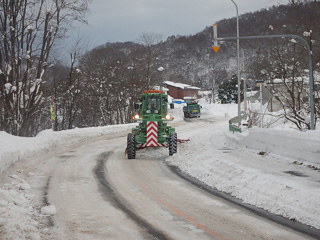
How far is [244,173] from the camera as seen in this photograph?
405 inches

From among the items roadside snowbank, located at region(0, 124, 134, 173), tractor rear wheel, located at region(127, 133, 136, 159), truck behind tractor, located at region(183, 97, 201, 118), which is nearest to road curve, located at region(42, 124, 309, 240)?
roadside snowbank, located at region(0, 124, 134, 173)

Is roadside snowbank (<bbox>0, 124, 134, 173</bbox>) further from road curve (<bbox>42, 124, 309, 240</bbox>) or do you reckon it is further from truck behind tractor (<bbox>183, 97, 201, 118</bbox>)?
truck behind tractor (<bbox>183, 97, 201, 118</bbox>)

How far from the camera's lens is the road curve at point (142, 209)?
5594 mm

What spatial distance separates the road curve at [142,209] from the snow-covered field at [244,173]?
0.58 meters

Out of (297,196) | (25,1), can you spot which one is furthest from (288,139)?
(25,1)

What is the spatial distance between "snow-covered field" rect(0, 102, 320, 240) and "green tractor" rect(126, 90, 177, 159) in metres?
0.96

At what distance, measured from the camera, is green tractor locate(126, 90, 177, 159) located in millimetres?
15089

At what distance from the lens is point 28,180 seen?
32.6ft

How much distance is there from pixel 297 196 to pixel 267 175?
7.94ft

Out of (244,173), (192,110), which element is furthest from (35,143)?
(192,110)

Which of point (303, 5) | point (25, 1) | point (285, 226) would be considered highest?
A: point (25, 1)

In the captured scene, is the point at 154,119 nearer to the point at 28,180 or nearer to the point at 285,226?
the point at 28,180

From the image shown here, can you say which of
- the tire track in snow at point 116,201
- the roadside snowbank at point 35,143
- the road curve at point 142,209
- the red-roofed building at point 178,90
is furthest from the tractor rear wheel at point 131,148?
the red-roofed building at point 178,90

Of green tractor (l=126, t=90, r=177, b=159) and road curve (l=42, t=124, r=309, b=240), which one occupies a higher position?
green tractor (l=126, t=90, r=177, b=159)
